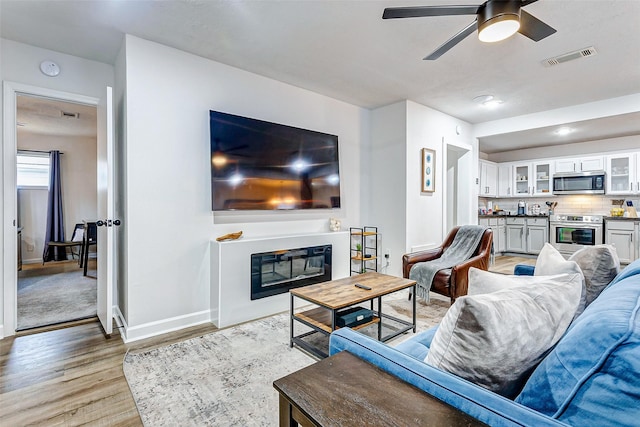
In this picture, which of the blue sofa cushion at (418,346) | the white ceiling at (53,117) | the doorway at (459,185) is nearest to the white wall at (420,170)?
the doorway at (459,185)

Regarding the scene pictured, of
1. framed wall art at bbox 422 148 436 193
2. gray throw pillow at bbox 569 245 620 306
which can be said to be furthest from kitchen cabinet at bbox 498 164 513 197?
gray throw pillow at bbox 569 245 620 306

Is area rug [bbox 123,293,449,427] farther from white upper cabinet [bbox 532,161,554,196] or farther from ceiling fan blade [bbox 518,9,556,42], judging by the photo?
white upper cabinet [bbox 532,161,554,196]

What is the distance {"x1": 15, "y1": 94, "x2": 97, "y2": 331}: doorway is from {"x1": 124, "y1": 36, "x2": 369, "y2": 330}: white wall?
1830 millimetres

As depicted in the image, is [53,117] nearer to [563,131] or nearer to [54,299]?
[54,299]

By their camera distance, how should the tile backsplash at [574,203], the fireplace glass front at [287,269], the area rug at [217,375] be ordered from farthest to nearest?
1. the tile backsplash at [574,203]
2. the fireplace glass front at [287,269]
3. the area rug at [217,375]

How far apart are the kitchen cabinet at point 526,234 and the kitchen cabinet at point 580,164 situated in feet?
3.52

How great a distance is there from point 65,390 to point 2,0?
9.03 feet

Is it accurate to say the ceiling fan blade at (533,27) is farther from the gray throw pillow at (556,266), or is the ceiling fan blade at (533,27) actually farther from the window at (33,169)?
the window at (33,169)

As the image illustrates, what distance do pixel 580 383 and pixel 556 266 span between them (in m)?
0.93

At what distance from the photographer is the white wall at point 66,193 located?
19.4 feet

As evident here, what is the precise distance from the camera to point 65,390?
1974mm

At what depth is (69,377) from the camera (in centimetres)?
211

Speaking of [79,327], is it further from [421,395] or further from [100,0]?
[421,395]

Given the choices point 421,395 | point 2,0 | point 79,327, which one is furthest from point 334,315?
point 2,0
